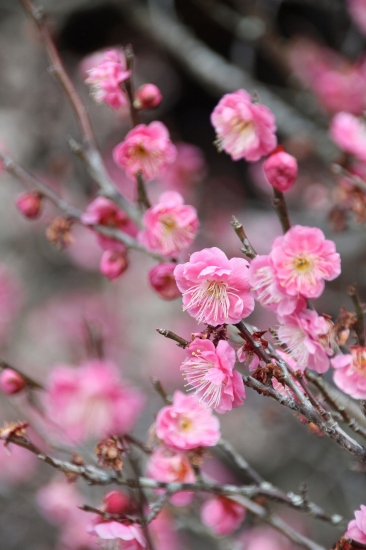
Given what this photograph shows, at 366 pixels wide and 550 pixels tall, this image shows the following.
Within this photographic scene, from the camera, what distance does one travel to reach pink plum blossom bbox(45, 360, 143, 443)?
137 cm

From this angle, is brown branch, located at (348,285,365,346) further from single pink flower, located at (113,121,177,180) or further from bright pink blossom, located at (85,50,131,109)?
bright pink blossom, located at (85,50,131,109)

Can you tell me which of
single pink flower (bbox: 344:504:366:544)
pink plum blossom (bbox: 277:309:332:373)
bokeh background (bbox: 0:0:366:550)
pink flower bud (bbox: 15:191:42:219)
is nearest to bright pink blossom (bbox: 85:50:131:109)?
pink flower bud (bbox: 15:191:42:219)

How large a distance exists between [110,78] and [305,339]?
2.11 ft

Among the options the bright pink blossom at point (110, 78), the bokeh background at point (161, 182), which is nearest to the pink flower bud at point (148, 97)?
the bright pink blossom at point (110, 78)

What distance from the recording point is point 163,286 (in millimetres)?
1095

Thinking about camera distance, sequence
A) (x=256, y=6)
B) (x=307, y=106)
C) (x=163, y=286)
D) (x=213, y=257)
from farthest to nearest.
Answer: (x=307, y=106) < (x=256, y=6) < (x=163, y=286) < (x=213, y=257)

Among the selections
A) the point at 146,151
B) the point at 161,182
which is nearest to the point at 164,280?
the point at 146,151

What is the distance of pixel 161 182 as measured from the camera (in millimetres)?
2545

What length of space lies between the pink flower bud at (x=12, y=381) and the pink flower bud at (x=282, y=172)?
2.13 ft

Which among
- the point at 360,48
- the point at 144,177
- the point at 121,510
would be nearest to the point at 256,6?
the point at 360,48

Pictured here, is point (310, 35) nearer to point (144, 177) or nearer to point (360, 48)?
point (360, 48)

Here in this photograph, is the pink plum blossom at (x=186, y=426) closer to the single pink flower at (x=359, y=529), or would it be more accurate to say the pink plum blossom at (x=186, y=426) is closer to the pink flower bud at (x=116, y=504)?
the pink flower bud at (x=116, y=504)

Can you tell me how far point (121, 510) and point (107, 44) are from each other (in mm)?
2835

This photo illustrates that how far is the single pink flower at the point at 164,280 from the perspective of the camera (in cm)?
107
